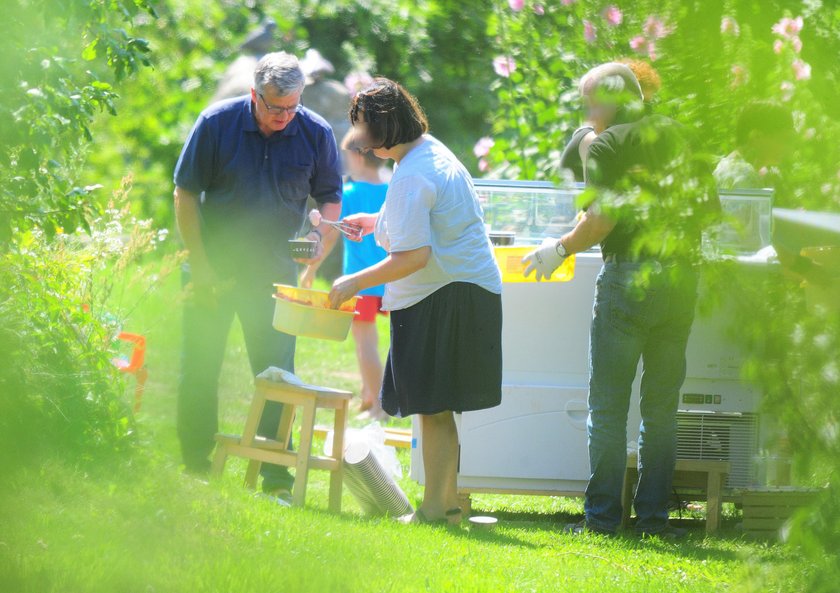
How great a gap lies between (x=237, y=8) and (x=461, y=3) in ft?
11.6

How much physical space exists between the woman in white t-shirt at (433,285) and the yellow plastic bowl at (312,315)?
0.08 m

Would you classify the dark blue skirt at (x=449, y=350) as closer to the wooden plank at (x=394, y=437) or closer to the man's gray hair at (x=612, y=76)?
the man's gray hair at (x=612, y=76)

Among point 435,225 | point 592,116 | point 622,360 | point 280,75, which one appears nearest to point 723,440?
point 622,360

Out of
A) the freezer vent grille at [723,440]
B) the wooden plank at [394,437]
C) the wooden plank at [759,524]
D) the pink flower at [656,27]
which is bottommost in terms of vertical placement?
the wooden plank at [759,524]

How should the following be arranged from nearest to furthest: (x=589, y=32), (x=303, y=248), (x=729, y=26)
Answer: (x=729, y=26)
(x=589, y=32)
(x=303, y=248)

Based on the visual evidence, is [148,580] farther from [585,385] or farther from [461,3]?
[461,3]

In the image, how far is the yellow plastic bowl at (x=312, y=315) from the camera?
16.0ft

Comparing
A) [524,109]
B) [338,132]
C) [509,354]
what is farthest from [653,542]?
[338,132]

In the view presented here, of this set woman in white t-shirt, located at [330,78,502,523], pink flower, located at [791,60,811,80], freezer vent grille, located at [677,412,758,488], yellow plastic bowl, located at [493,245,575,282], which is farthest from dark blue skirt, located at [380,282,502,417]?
pink flower, located at [791,60,811,80]

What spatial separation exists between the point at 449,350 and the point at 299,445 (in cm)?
87

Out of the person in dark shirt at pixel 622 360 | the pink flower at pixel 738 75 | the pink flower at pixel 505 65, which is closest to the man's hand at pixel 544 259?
the person in dark shirt at pixel 622 360

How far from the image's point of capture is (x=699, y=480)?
5574 millimetres

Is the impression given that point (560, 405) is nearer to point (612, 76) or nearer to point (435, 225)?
point (435, 225)

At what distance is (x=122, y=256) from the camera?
514 centimetres
